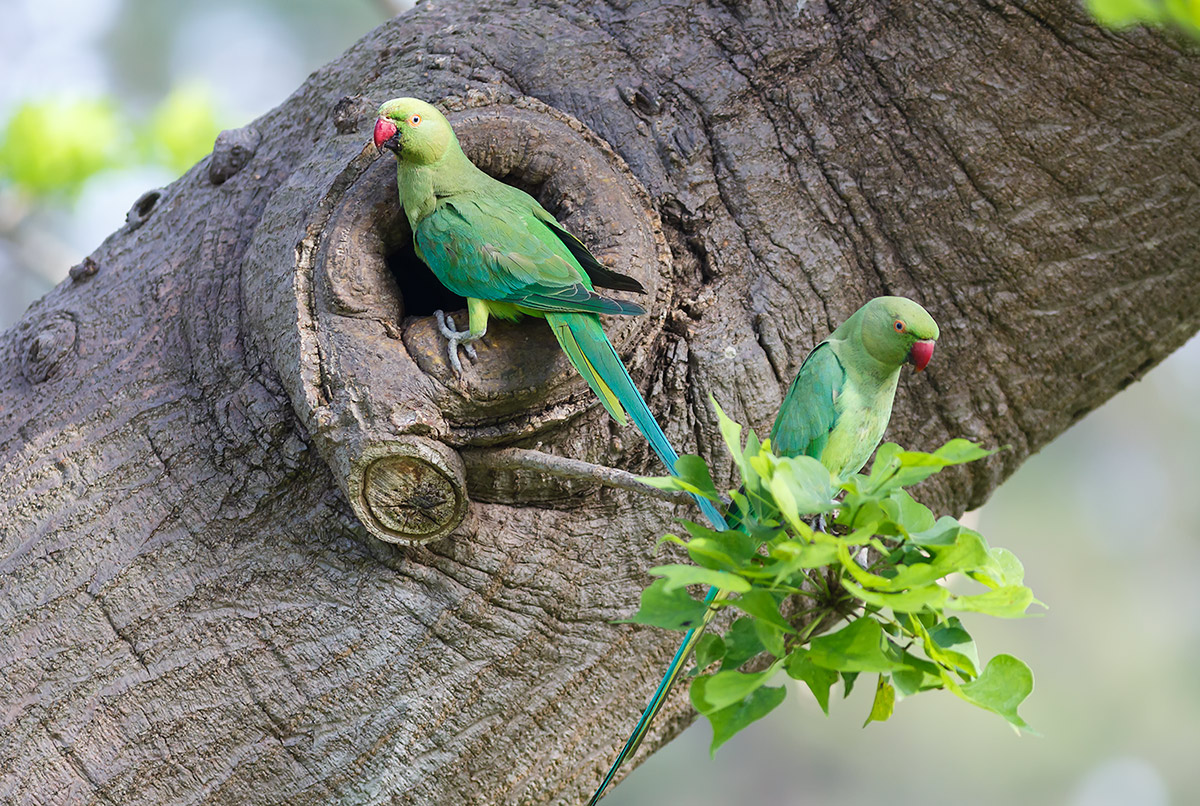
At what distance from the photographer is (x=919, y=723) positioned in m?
12.1

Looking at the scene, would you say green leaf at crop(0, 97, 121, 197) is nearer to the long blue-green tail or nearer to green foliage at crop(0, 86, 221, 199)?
green foliage at crop(0, 86, 221, 199)

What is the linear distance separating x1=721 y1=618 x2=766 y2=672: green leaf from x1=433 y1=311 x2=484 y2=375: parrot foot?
0.70m

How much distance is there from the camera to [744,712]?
3.34ft

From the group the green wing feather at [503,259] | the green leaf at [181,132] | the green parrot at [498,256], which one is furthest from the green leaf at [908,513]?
the green leaf at [181,132]

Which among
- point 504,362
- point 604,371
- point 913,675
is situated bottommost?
point 913,675

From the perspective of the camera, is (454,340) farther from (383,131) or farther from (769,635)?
(769,635)

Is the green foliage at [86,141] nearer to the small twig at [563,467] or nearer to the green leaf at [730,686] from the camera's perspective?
the small twig at [563,467]

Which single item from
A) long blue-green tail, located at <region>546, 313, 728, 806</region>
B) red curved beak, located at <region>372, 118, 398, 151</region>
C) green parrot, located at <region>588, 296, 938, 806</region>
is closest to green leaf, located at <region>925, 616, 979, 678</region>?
long blue-green tail, located at <region>546, 313, 728, 806</region>

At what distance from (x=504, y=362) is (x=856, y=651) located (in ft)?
2.72

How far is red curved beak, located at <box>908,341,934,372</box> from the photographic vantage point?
1677mm

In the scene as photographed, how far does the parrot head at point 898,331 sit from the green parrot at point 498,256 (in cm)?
45

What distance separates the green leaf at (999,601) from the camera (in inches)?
39.2

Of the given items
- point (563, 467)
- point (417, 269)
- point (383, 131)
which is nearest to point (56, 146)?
point (417, 269)

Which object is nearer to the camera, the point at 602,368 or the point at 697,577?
the point at 697,577
